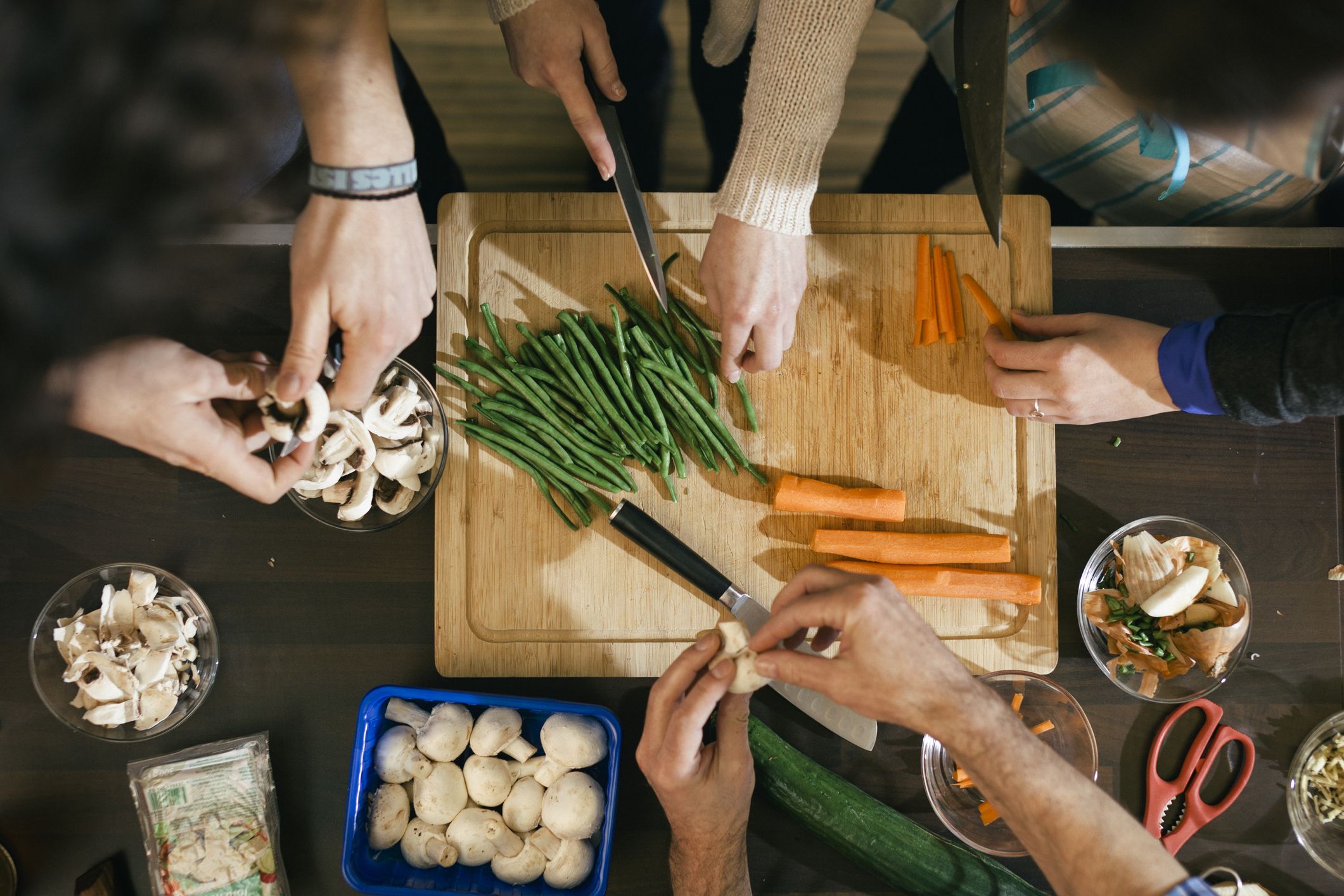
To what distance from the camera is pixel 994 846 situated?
1.96 meters

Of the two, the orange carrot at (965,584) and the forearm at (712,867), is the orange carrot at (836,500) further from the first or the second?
the forearm at (712,867)

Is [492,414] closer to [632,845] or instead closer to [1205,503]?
[632,845]

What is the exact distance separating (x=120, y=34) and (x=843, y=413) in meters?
1.65

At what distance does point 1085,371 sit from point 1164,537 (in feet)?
1.66

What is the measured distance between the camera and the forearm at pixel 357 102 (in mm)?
1347

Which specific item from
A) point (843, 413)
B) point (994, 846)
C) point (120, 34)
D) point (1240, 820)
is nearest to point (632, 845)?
point (994, 846)

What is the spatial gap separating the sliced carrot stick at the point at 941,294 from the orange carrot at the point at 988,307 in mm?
62

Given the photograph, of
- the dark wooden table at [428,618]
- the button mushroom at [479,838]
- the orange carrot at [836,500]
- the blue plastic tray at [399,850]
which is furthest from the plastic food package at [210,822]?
the orange carrot at [836,500]

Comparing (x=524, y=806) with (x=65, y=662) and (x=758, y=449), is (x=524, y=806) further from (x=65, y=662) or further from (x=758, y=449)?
(x=65, y=662)

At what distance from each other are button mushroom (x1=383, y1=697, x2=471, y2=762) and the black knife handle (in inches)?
Answer: 22.8

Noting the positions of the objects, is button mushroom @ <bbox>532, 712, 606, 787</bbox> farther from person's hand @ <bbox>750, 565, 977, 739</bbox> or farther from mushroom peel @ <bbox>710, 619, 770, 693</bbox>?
person's hand @ <bbox>750, 565, 977, 739</bbox>

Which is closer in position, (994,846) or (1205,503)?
(994,846)

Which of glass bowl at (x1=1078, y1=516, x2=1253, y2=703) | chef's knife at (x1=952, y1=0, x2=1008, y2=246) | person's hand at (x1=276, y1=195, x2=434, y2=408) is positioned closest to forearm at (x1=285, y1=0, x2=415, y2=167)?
person's hand at (x1=276, y1=195, x2=434, y2=408)

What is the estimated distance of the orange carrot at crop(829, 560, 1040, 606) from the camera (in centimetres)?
199
